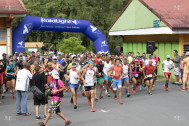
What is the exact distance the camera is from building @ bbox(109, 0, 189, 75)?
2588cm

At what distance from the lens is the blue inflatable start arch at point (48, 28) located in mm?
25266

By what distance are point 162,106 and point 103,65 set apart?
13.3 feet

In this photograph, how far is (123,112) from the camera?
12.6 meters

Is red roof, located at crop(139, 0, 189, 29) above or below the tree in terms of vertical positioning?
above

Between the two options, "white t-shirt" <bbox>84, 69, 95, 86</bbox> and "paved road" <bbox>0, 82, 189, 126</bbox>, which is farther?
"white t-shirt" <bbox>84, 69, 95, 86</bbox>

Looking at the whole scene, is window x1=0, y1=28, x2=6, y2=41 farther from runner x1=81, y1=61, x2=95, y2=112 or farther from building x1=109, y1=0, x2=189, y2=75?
runner x1=81, y1=61, x2=95, y2=112

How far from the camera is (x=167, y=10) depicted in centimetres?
2748

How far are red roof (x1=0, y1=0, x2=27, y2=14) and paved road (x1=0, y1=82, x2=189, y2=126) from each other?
26.9 feet

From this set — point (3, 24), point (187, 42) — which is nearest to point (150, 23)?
point (187, 42)

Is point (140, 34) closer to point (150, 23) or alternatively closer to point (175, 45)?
point (150, 23)

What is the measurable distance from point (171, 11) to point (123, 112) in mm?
16328

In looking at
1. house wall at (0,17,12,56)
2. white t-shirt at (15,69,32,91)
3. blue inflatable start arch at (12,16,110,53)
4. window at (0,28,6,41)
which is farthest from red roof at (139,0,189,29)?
white t-shirt at (15,69,32,91)

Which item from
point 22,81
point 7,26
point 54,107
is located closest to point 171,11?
point 7,26

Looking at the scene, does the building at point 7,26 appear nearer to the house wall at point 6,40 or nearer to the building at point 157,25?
the house wall at point 6,40
